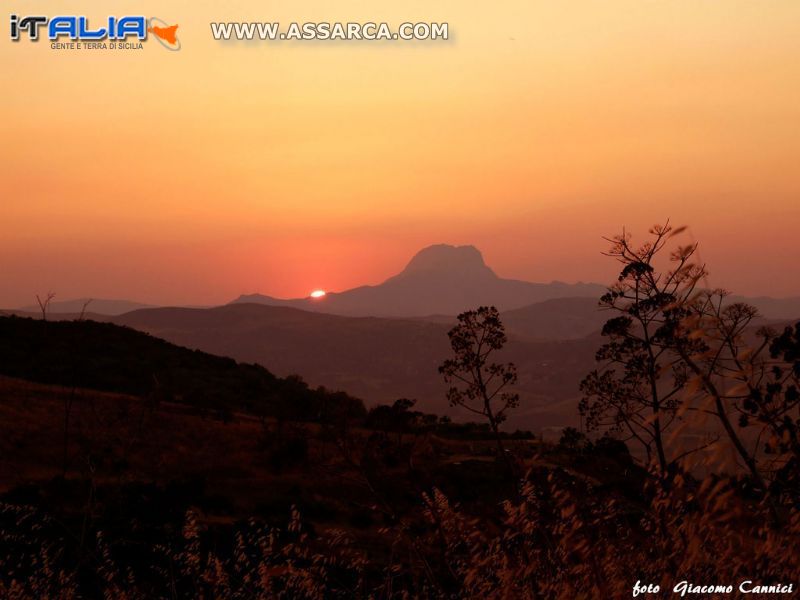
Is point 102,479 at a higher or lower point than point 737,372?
lower

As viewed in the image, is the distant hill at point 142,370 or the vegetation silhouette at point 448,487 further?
the distant hill at point 142,370

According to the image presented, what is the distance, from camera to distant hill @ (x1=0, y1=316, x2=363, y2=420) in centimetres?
4509

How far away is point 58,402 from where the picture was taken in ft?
107

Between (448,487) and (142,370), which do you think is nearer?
(448,487)

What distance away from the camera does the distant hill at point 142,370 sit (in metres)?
45.1

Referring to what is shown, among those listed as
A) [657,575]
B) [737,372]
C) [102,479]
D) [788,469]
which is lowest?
[102,479]

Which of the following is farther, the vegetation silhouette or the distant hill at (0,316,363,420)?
the distant hill at (0,316,363,420)

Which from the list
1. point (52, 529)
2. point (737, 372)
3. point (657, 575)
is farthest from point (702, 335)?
point (52, 529)

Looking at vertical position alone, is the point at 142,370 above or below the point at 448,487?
above

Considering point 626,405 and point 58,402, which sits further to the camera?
point 58,402

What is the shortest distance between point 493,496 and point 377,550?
284 inches

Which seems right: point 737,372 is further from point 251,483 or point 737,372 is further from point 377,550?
point 251,483

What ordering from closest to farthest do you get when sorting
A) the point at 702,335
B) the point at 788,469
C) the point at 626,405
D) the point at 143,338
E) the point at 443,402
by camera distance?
the point at 702,335 → the point at 788,469 → the point at 626,405 → the point at 143,338 → the point at 443,402

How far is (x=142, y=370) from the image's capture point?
53281 millimetres
